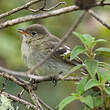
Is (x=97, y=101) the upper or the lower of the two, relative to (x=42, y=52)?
lower

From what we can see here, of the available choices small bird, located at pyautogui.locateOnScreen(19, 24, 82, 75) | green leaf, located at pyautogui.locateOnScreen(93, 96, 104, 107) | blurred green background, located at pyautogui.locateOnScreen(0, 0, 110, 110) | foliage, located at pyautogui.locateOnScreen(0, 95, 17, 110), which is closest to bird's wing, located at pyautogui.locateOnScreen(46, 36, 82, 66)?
small bird, located at pyautogui.locateOnScreen(19, 24, 82, 75)

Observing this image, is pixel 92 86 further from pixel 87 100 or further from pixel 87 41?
pixel 87 41

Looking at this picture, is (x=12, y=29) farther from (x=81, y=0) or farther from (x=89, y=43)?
(x=81, y=0)

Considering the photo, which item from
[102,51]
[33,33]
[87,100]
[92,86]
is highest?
[33,33]

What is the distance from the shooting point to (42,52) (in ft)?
16.2

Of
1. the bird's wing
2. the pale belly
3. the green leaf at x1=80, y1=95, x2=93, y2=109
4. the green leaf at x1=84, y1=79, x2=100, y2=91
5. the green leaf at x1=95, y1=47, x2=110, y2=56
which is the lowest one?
the green leaf at x1=80, y1=95, x2=93, y2=109

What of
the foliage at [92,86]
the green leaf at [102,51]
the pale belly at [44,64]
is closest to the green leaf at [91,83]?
the foliage at [92,86]

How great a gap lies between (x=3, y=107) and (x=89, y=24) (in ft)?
11.4

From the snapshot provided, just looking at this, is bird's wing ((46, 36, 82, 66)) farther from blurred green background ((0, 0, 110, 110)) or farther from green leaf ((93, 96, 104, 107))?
green leaf ((93, 96, 104, 107))

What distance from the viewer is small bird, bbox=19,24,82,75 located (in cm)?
474

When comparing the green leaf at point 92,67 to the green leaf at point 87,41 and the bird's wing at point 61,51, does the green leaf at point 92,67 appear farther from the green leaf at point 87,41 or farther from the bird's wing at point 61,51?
the bird's wing at point 61,51

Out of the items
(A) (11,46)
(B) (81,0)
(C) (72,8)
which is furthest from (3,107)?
(A) (11,46)

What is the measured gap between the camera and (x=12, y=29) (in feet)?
18.3

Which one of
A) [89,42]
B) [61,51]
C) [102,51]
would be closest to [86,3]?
[89,42]
